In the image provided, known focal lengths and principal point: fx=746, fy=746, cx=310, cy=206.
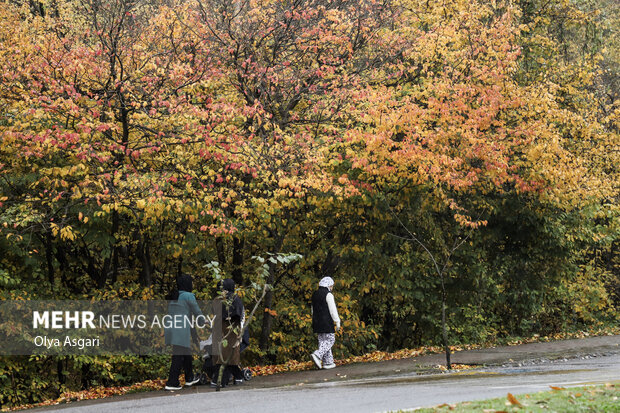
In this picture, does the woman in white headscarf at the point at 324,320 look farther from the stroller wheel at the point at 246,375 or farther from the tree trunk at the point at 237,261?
the tree trunk at the point at 237,261

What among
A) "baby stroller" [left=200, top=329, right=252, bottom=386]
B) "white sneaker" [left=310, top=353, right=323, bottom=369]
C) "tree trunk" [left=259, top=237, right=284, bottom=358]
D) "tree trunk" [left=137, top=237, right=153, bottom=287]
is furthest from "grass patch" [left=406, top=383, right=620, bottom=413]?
"tree trunk" [left=137, top=237, right=153, bottom=287]

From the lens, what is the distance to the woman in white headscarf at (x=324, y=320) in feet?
46.0

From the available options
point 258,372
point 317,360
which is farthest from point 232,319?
point 258,372

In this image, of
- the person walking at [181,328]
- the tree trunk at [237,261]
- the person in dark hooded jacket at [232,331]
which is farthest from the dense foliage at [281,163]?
the person in dark hooded jacket at [232,331]

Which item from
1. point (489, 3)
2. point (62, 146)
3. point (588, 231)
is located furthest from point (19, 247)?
point (588, 231)

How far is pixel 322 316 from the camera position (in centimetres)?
1406

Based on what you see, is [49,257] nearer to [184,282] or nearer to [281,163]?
[184,282]

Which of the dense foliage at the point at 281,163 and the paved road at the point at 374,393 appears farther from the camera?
the dense foliage at the point at 281,163

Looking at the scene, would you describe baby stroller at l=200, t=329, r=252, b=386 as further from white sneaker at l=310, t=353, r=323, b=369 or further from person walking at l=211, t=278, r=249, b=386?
white sneaker at l=310, t=353, r=323, b=369

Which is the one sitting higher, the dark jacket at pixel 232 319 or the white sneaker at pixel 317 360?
the dark jacket at pixel 232 319

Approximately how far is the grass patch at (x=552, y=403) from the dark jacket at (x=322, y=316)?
6124mm

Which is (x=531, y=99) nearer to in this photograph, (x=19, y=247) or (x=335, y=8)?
(x=335, y=8)

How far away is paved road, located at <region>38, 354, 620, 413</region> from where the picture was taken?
8.63 meters

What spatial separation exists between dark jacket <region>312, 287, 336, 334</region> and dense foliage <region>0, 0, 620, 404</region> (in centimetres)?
195
